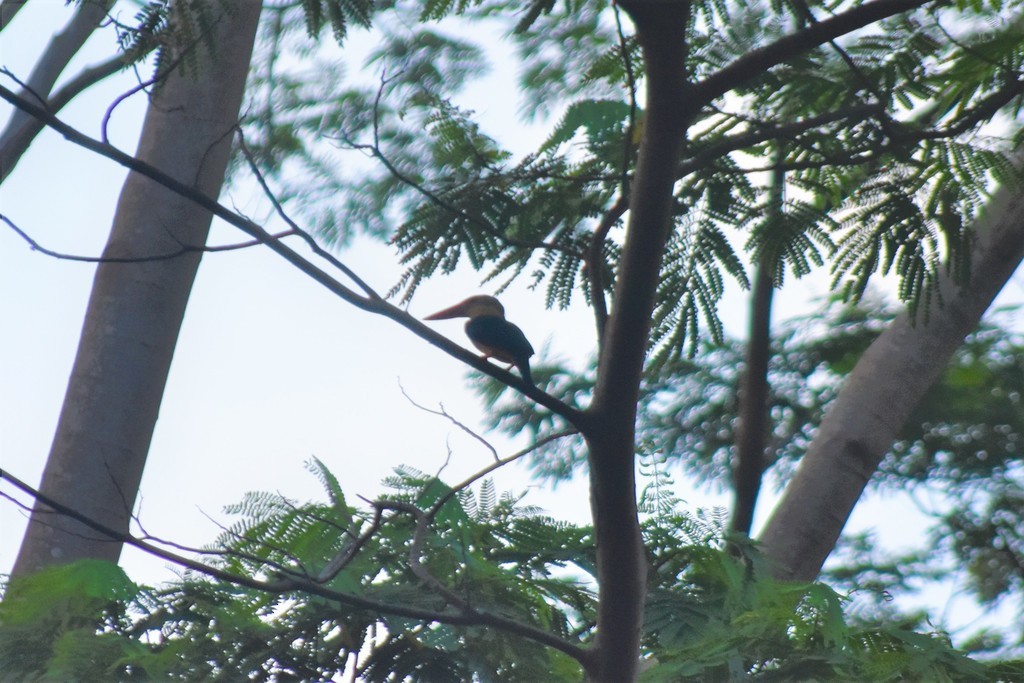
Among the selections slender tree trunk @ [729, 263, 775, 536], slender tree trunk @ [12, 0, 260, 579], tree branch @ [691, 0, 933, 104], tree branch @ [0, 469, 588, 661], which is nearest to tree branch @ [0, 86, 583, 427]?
tree branch @ [0, 469, 588, 661]

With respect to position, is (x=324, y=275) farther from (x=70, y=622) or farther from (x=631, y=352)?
(x=70, y=622)

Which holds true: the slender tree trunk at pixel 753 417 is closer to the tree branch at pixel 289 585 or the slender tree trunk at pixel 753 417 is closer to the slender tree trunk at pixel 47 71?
the tree branch at pixel 289 585

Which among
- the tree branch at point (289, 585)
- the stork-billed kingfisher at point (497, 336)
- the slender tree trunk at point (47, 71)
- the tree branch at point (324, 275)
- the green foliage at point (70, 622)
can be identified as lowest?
the tree branch at point (289, 585)

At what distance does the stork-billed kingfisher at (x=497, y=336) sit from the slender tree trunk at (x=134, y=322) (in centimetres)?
132

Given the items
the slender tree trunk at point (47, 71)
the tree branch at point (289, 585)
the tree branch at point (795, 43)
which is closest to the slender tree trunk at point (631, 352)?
the tree branch at point (795, 43)

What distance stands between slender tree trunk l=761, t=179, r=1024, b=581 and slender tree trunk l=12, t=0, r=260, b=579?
2.91 m

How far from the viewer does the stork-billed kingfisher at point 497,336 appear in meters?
3.66

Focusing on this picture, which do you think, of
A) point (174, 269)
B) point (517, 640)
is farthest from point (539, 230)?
point (174, 269)

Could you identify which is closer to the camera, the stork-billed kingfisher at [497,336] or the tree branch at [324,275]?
the tree branch at [324,275]

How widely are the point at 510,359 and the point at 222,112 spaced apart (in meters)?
2.29

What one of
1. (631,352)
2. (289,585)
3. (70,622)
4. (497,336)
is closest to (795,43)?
(631,352)

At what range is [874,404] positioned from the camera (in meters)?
5.19

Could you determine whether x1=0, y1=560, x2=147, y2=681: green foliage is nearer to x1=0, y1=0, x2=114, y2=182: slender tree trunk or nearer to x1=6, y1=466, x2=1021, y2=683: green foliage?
x1=6, y1=466, x2=1021, y2=683: green foliage

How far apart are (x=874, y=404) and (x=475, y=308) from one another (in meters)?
2.23
